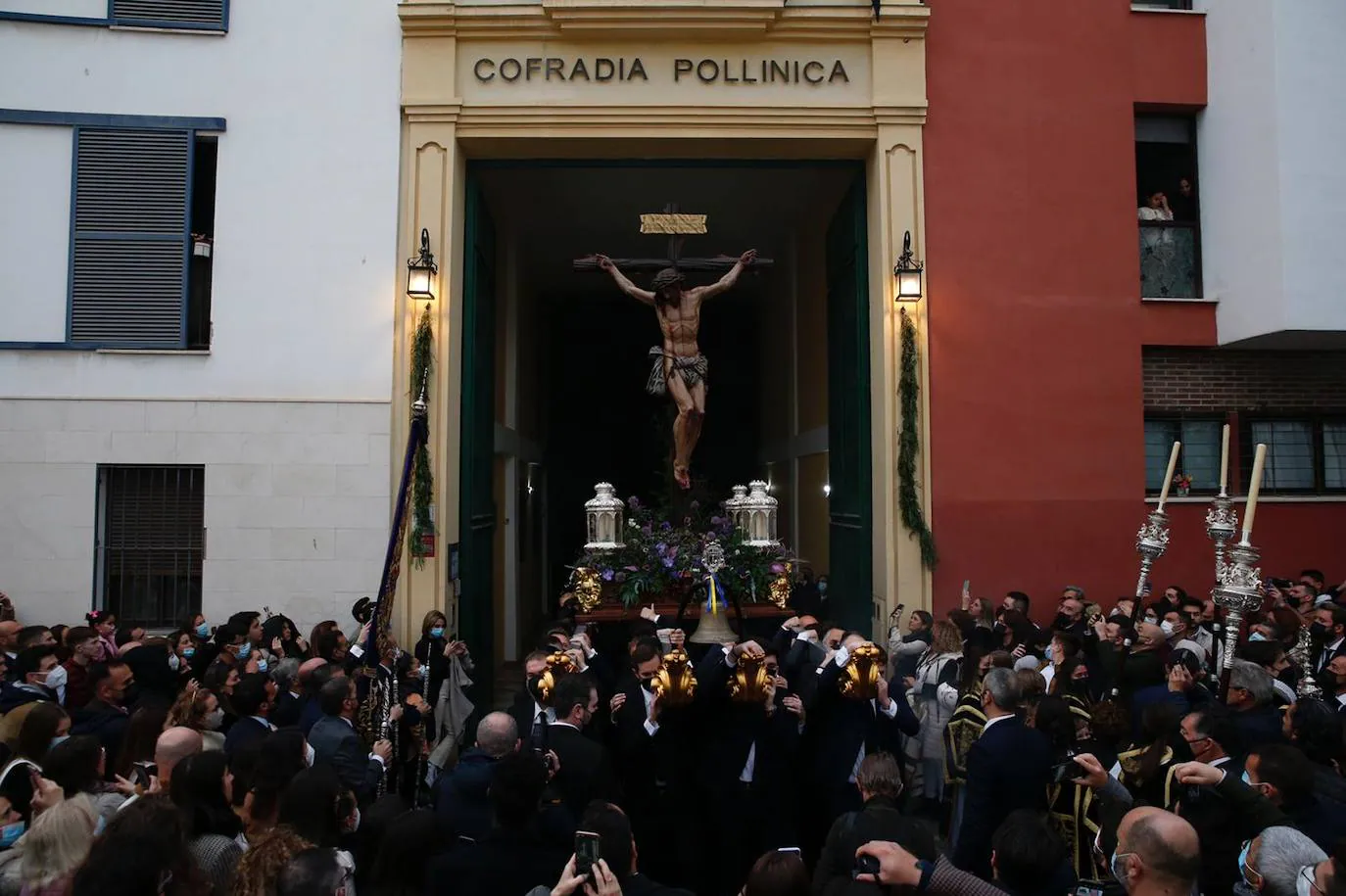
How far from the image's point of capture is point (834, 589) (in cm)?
1195

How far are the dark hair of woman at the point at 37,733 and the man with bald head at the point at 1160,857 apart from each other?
13.5ft

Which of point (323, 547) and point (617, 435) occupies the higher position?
point (617, 435)

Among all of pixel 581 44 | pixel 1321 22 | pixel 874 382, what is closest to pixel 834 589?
pixel 874 382

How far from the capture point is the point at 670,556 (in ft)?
29.2

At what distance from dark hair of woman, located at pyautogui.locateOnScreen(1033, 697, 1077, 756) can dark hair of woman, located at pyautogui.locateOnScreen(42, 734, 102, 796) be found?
406 centimetres

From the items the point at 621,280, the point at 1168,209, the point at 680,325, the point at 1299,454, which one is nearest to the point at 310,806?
the point at 621,280

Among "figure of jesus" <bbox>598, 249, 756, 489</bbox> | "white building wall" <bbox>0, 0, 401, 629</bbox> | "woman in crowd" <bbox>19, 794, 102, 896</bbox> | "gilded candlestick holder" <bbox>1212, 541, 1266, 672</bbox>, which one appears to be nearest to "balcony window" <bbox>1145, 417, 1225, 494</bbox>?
"figure of jesus" <bbox>598, 249, 756, 489</bbox>

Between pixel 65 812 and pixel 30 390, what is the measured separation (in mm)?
8098

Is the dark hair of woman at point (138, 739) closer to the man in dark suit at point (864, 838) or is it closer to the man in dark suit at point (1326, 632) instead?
the man in dark suit at point (864, 838)

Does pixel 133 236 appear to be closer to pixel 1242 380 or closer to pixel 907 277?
pixel 907 277

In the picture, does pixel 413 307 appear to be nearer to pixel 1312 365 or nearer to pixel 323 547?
pixel 323 547

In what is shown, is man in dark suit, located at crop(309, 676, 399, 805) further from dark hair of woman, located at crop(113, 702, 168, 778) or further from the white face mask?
the white face mask

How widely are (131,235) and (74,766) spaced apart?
771 centimetres

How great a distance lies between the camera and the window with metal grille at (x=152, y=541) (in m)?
9.59
